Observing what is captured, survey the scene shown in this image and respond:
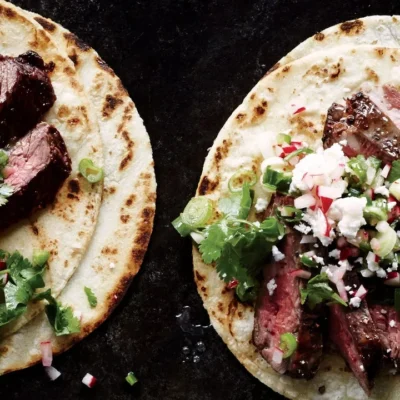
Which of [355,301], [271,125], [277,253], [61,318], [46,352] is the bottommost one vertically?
[46,352]

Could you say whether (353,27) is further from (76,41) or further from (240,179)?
(76,41)

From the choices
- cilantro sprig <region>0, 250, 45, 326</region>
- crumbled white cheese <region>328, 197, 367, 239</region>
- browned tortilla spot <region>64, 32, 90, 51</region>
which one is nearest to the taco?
crumbled white cheese <region>328, 197, 367, 239</region>

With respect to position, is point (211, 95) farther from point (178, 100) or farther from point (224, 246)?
point (224, 246)

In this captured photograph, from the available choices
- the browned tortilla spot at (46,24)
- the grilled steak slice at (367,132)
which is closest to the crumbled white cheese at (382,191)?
the grilled steak slice at (367,132)

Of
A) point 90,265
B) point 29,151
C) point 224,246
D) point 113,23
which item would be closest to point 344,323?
point 224,246

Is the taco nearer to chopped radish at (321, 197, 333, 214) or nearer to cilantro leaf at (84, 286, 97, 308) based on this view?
chopped radish at (321, 197, 333, 214)

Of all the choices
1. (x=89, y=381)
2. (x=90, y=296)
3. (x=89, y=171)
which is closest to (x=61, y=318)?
(x=90, y=296)
